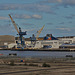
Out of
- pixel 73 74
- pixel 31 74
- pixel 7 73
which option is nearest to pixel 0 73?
pixel 7 73

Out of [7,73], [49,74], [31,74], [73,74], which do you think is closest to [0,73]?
[7,73]

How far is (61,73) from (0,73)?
350 inches

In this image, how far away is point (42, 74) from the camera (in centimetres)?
3834

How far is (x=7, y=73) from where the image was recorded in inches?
1564

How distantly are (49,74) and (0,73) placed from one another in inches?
280

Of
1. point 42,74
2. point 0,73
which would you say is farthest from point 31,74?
point 0,73

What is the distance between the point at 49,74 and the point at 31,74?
8.39 feet

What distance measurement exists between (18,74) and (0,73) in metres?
2.82

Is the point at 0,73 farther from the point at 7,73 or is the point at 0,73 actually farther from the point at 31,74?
the point at 31,74

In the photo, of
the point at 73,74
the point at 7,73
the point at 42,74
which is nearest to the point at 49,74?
the point at 42,74

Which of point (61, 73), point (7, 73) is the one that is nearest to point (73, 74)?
point (61, 73)

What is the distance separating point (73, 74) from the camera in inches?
1512

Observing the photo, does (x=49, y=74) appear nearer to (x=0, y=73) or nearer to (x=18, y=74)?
(x=18, y=74)

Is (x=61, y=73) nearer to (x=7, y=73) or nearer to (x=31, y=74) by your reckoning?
(x=31, y=74)
